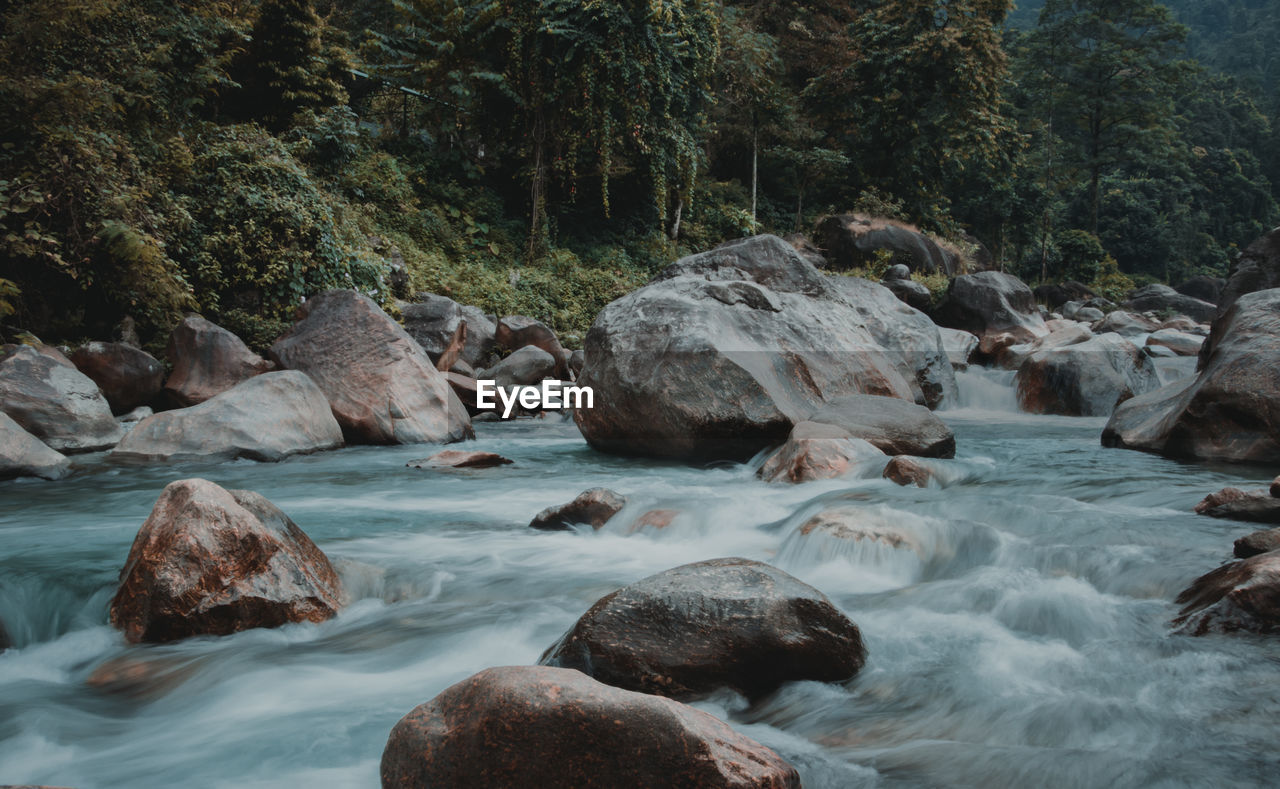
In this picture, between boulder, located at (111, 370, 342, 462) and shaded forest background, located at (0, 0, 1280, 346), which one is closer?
boulder, located at (111, 370, 342, 462)

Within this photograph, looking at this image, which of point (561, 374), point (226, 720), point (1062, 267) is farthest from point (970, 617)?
point (1062, 267)

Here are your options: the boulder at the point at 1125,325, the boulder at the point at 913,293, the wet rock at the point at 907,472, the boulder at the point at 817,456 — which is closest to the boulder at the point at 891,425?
the boulder at the point at 817,456

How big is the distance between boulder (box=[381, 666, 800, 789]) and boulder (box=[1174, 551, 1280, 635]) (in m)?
1.80

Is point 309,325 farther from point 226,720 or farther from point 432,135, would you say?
point 432,135

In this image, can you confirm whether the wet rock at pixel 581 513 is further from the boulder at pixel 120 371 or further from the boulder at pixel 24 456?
the boulder at pixel 120 371

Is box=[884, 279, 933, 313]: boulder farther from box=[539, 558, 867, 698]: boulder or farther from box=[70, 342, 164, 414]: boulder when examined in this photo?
box=[539, 558, 867, 698]: boulder

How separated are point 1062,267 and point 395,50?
23783mm

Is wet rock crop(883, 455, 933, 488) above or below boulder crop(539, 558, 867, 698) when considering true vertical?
above

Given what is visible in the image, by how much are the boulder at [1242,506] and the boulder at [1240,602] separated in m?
1.25

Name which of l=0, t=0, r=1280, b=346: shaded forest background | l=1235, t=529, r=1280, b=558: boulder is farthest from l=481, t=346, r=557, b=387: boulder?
l=1235, t=529, r=1280, b=558: boulder

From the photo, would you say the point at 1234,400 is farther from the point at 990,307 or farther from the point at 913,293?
the point at 913,293

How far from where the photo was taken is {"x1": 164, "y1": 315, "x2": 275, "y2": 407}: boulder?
327 inches

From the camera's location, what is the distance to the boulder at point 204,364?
8.30m

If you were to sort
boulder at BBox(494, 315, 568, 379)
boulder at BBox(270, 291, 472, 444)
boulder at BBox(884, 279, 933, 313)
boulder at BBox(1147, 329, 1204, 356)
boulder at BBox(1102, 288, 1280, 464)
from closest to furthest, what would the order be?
boulder at BBox(1102, 288, 1280, 464) → boulder at BBox(270, 291, 472, 444) → boulder at BBox(494, 315, 568, 379) → boulder at BBox(1147, 329, 1204, 356) → boulder at BBox(884, 279, 933, 313)
